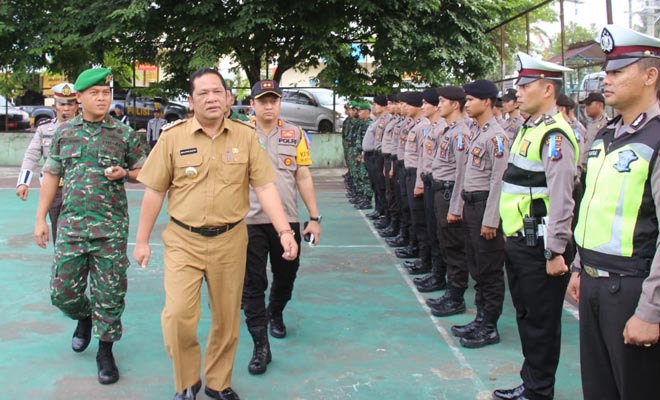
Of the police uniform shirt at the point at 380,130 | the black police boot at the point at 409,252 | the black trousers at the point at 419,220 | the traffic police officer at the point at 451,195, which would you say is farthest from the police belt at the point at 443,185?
the police uniform shirt at the point at 380,130

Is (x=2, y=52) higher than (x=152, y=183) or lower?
higher

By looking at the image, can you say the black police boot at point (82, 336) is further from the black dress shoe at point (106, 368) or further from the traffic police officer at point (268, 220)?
the traffic police officer at point (268, 220)

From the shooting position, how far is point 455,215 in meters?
5.48

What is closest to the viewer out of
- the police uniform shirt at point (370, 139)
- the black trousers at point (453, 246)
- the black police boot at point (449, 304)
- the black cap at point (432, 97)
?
the black police boot at point (449, 304)

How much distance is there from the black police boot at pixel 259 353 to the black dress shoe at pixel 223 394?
16.0 inches

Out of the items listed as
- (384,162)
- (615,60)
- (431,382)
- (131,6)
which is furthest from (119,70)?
(615,60)

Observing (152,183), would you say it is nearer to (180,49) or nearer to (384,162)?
(384,162)

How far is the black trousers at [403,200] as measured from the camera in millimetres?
8355

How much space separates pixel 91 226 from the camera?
13.9ft

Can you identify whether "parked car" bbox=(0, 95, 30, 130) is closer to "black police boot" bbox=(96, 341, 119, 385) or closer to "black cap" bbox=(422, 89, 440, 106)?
"black cap" bbox=(422, 89, 440, 106)

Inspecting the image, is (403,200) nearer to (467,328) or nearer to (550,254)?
(467,328)

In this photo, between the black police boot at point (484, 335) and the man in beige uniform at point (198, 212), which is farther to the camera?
the black police boot at point (484, 335)

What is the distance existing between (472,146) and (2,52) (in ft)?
51.8

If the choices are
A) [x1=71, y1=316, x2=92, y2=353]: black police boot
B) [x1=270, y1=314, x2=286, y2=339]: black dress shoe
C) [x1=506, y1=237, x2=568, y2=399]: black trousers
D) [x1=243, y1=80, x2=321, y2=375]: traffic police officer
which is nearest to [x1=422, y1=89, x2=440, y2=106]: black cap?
[x1=243, y1=80, x2=321, y2=375]: traffic police officer
